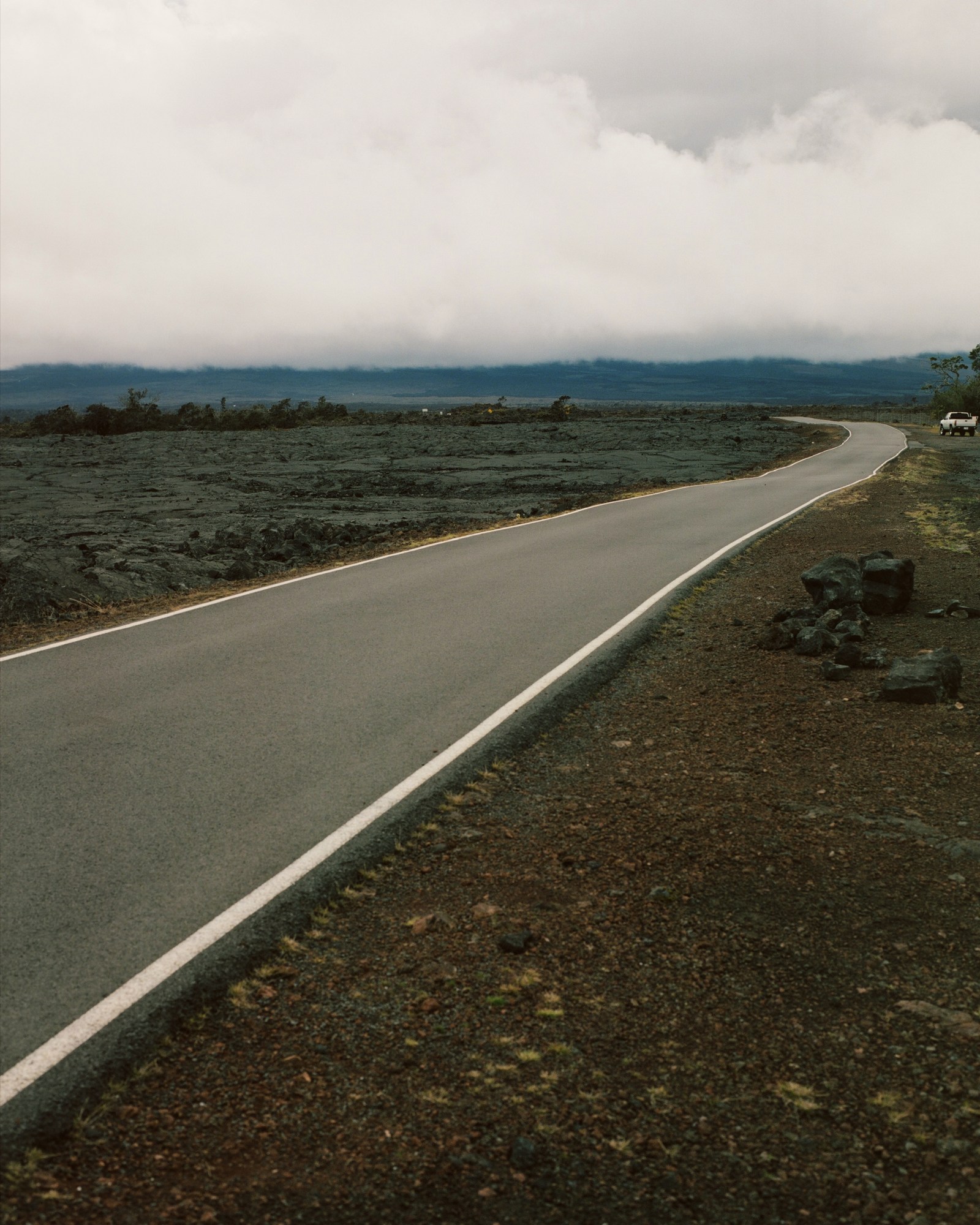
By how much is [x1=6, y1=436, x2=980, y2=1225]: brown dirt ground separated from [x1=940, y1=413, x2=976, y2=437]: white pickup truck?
2728 inches

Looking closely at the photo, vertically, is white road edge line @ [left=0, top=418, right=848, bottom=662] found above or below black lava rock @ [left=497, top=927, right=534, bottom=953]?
above

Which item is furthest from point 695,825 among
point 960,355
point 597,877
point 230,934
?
point 960,355

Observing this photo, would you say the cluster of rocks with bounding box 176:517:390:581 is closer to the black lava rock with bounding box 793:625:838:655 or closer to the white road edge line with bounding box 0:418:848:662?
the white road edge line with bounding box 0:418:848:662

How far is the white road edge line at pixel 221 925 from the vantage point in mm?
3660

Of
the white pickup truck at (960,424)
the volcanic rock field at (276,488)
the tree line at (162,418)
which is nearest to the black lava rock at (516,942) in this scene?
the volcanic rock field at (276,488)

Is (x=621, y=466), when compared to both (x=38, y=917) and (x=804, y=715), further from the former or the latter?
(x=38, y=917)

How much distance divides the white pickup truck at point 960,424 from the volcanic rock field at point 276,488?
1031 cm

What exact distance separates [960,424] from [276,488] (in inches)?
2085

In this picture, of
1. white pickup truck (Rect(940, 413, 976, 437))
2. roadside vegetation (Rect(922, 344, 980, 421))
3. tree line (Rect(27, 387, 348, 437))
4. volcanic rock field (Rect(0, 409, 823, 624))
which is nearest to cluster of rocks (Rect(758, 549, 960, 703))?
volcanic rock field (Rect(0, 409, 823, 624))

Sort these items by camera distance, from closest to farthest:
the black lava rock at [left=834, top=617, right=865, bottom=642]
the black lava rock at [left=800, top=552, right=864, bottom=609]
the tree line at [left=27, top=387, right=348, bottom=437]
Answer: the black lava rock at [left=834, top=617, right=865, bottom=642] < the black lava rock at [left=800, top=552, right=864, bottom=609] < the tree line at [left=27, top=387, right=348, bottom=437]

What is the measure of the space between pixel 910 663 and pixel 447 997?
589 centimetres

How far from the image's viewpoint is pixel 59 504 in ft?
98.4

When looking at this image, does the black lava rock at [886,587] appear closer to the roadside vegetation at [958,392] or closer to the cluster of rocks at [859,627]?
the cluster of rocks at [859,627]

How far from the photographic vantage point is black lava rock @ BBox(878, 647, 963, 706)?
8109 millimetres
